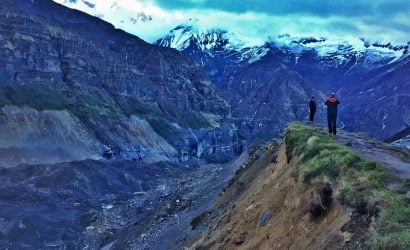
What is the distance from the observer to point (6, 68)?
484 feet

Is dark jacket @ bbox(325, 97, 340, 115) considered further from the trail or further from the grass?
the grass

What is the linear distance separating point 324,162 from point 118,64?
173491 mm

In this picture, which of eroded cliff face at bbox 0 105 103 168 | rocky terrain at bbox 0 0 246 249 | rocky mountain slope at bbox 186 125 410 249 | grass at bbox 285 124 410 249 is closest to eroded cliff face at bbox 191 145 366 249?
rocky mountain slope at bbox 186 125 410 249

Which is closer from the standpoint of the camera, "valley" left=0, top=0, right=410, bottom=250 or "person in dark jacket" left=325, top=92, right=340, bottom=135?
"valley" left=0, top=0, right=410, bottom=250

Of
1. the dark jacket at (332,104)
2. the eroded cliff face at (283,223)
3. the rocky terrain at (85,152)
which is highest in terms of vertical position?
the dark jacket at (332,104)

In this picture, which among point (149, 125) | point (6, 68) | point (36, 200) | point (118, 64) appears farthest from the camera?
point (118, 64)

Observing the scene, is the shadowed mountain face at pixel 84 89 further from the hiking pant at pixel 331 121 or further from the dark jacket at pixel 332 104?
the dark jacket at pixel 332 104

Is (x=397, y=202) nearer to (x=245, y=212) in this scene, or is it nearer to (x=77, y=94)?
(x=245, y=212)

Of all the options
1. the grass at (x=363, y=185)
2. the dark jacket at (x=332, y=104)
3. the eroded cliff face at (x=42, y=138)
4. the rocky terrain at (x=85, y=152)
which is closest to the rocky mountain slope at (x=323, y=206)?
the grass at (x=363, y=185)

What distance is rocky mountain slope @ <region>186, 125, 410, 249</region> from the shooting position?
13945mm

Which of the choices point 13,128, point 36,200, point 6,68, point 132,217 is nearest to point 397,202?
point 132,217

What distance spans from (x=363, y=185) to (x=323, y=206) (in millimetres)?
1261

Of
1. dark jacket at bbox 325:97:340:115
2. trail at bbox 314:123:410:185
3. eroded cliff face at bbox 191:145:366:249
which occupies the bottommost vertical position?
eroded cliff face at bbox 191:145:366:249

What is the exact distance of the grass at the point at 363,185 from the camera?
1296cm
